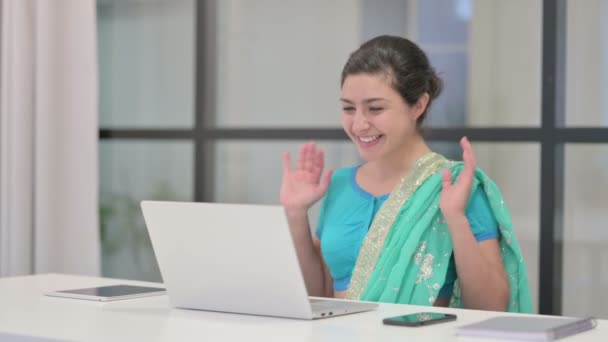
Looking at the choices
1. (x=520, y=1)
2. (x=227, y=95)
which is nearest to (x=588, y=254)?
(x=520, y=1)

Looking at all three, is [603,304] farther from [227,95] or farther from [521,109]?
[227,95]

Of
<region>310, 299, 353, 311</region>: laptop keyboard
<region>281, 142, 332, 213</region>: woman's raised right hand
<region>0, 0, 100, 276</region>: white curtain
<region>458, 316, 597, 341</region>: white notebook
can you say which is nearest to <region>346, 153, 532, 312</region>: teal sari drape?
<region>281, 142, 332, 213</region>: woman's raised right hand

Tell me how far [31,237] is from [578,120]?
221cm

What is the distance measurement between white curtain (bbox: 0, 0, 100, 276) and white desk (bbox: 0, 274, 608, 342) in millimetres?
1815

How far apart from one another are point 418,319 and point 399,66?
38.6 inches

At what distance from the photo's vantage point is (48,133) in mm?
3828

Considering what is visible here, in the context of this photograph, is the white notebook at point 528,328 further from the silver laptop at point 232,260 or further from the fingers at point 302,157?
the fingers at point 302,157

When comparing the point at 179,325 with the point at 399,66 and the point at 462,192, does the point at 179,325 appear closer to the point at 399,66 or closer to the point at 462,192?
the point at 462,192

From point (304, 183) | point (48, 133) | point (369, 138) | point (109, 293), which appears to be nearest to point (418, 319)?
point (109, 293)

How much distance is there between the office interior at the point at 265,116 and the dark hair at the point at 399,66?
0.71m

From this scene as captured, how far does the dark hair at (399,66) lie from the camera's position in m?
2.51

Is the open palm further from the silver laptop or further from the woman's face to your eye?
the silver laptop

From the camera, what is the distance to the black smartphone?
167 cm

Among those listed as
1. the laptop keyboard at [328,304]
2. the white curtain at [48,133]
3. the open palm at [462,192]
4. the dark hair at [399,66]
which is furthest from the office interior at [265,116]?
the laptop keyboard at [328,304]
